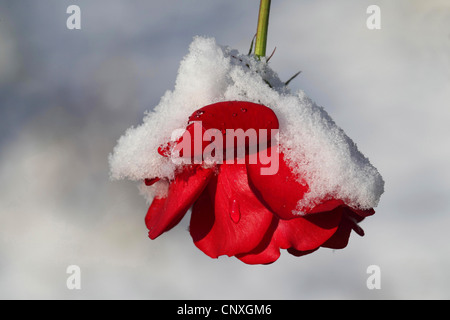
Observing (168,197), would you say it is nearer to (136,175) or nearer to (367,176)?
(136,175)

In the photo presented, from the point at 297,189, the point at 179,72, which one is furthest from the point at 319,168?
the point at 179,72

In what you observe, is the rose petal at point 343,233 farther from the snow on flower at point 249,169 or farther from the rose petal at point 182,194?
the rose petal at point 182,194

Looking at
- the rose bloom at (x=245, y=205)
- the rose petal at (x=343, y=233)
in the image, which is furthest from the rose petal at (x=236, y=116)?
the rose petal at (x=343, y=233)

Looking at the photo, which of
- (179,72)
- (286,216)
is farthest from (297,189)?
(179,72)

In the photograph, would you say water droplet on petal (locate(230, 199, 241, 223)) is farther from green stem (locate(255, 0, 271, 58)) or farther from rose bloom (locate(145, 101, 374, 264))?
A: green stem (locate(255, 0, 271, 58))

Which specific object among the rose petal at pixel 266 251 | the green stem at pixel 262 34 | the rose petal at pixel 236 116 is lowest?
the rose petal at pixel 266 251

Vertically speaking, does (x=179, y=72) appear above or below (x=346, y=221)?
above
